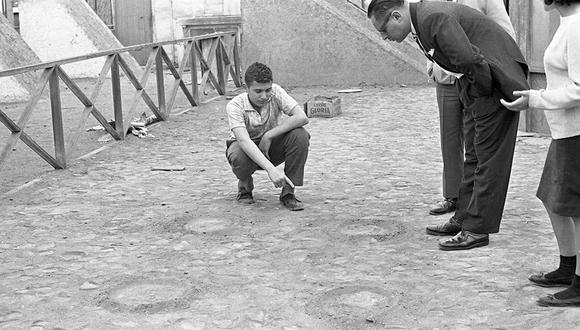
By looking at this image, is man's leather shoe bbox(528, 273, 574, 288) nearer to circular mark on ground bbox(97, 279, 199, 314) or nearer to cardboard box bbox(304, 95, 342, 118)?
circular mark on ground bbox(97, 279, 199, 314)

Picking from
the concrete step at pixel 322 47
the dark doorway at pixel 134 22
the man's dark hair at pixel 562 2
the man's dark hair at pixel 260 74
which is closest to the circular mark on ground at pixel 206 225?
the man's dark hair at pixel 260 74

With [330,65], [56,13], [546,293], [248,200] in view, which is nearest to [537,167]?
[248,200]

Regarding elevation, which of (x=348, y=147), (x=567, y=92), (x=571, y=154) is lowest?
(x=348, y=147)

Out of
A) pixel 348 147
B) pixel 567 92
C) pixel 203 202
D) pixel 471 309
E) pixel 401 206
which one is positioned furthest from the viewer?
pixel 348 147

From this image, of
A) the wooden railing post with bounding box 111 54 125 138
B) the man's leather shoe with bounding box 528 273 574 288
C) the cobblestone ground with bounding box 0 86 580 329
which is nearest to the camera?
the cobblestone ground with bounding box 0 86 580 329

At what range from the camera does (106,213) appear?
6355mm

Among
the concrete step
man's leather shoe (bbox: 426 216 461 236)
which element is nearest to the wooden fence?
the concrete step

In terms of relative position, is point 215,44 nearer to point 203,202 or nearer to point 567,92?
point 203,202

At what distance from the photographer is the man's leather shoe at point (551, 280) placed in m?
4.23

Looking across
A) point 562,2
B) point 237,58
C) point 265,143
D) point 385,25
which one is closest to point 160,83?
point 237,58

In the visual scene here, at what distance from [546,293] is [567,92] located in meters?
1.06

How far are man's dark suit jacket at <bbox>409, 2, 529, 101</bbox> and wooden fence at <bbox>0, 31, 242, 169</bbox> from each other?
4081mm

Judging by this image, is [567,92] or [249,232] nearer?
[567,92]

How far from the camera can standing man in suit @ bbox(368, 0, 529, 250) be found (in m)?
4.51
